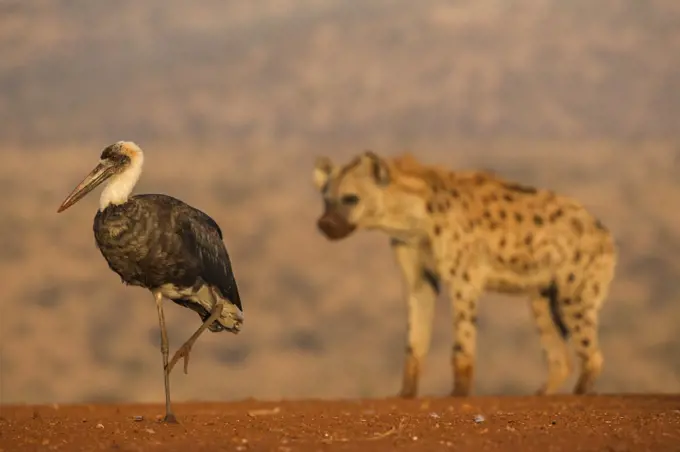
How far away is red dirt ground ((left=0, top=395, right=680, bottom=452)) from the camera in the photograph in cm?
700

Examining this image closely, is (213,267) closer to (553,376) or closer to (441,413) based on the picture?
(441,413)

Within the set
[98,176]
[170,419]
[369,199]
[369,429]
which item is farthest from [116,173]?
[369,199]

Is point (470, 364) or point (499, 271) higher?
point (499, 271)

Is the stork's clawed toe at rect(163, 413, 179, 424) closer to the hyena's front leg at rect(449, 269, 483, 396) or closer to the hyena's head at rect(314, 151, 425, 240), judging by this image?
the hyena's front leg at rect(449, 269, 483, 396)

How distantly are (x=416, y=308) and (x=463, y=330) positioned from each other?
499mm

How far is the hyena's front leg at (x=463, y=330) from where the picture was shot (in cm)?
1140

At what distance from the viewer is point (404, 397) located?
1142cm

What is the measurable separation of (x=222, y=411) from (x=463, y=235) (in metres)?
2.90

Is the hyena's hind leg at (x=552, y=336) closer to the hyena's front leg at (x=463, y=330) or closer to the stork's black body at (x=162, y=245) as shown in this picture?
the hyena's front leg at (x=463, y=330)

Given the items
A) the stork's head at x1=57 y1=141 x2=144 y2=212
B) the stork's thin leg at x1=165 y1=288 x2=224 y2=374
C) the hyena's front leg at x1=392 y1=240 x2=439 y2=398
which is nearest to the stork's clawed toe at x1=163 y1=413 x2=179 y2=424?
the stork's thin leg at x1=165 y1=288 x2=224 y2=374

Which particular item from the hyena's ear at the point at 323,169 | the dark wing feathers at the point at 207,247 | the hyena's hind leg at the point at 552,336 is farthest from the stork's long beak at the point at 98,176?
the hyena's hind leg at the point at 552,336

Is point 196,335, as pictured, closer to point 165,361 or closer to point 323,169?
point 165,361

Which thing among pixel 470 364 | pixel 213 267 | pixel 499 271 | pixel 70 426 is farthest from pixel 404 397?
pixel 70 426

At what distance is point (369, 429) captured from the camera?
7699 millimetres
